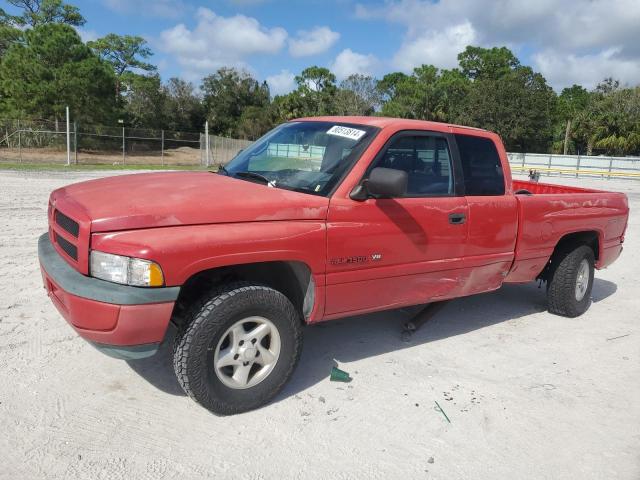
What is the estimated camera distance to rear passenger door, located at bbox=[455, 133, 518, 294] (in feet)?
14.2

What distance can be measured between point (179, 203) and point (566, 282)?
4117 mm

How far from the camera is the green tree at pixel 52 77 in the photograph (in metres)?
34.6

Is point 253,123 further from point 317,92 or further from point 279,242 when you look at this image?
point 279,242

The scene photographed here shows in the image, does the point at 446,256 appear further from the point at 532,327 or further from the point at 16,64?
the point at 16,64

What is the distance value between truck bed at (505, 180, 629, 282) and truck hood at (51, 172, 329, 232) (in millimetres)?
2270

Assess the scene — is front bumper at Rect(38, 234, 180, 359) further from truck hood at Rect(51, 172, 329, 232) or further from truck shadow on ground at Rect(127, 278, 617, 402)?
truck shadow on ground at Rect(127, 278, 617, 402)

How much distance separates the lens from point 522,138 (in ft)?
175

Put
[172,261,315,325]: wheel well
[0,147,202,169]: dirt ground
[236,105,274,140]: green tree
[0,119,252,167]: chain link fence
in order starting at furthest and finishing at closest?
[236,105,274,140]: green tree → [0,119,252,167]: chain link fence → [0,147,202,169]: dirt ground → [172,261,315,325]: wheel well

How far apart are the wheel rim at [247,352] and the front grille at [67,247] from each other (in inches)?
39.1

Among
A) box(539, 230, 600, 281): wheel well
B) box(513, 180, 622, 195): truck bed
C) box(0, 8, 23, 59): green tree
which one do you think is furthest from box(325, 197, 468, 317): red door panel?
box(0, 8, 23, 59): green tree

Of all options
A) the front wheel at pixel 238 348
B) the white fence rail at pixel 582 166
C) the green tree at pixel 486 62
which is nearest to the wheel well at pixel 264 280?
the front wheel at pixel 238 348

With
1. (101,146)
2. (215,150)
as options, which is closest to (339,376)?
(101,146)

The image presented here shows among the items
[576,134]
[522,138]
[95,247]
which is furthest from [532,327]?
[576,134]

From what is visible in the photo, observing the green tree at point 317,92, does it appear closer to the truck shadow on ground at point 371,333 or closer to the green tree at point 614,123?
the green tree at point 614,123
